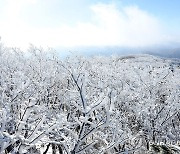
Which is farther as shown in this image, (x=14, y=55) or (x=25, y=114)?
(x=14, y=55)

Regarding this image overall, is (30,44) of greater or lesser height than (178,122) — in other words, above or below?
above

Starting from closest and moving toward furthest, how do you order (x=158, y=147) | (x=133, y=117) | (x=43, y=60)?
(x=158, y=147), (x=133, y=117), (x=43, y=60)

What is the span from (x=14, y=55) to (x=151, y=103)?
61.7 ft

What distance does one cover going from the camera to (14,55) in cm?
3195

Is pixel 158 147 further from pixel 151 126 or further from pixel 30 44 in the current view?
pixel 30 44

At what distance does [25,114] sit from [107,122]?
6.32 feet

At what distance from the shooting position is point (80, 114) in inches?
835

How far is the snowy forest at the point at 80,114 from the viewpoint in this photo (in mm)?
7090

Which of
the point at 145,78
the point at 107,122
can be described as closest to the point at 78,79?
the point at 107,122

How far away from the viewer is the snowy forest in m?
7.09

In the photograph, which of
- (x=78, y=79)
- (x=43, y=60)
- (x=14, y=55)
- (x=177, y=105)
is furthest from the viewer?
(x=14, y=55)

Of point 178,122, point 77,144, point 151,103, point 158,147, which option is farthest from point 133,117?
point 77,144

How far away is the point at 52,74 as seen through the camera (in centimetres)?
2433

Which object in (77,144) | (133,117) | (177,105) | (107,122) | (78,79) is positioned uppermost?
(78,79)
